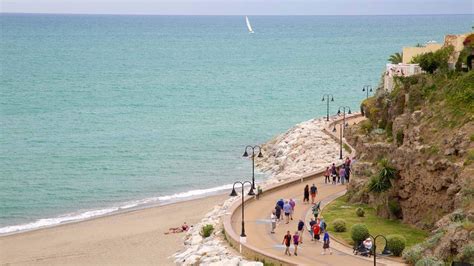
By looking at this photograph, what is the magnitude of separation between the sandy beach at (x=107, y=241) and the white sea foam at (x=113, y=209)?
1.20 m

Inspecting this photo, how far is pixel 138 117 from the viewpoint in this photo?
93312 mm

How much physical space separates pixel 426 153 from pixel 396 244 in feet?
17.6

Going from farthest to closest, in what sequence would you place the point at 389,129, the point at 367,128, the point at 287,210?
1. the point at 367,128
2. the point at 389,129
3. the point at 287,210

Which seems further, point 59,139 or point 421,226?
point 59,139

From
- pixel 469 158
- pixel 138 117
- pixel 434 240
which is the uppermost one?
pixel 469 158

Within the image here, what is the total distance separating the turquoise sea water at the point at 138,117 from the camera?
5872 cm

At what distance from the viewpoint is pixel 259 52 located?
19375cm

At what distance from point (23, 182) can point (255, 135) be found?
84.3ft

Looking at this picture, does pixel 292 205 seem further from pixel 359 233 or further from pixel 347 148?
pixel 347 148

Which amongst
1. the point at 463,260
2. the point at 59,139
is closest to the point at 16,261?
the point at 463,260

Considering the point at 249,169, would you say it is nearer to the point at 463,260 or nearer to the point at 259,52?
the point at 463,260

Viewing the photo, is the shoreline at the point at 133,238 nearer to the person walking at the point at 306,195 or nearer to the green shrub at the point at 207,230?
the green shrub at the point at 207,230

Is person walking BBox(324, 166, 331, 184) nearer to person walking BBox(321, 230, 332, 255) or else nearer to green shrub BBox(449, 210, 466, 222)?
person walking BBox(321, 230, 332, 255)

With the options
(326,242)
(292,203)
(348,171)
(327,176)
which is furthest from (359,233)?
(327,176)
